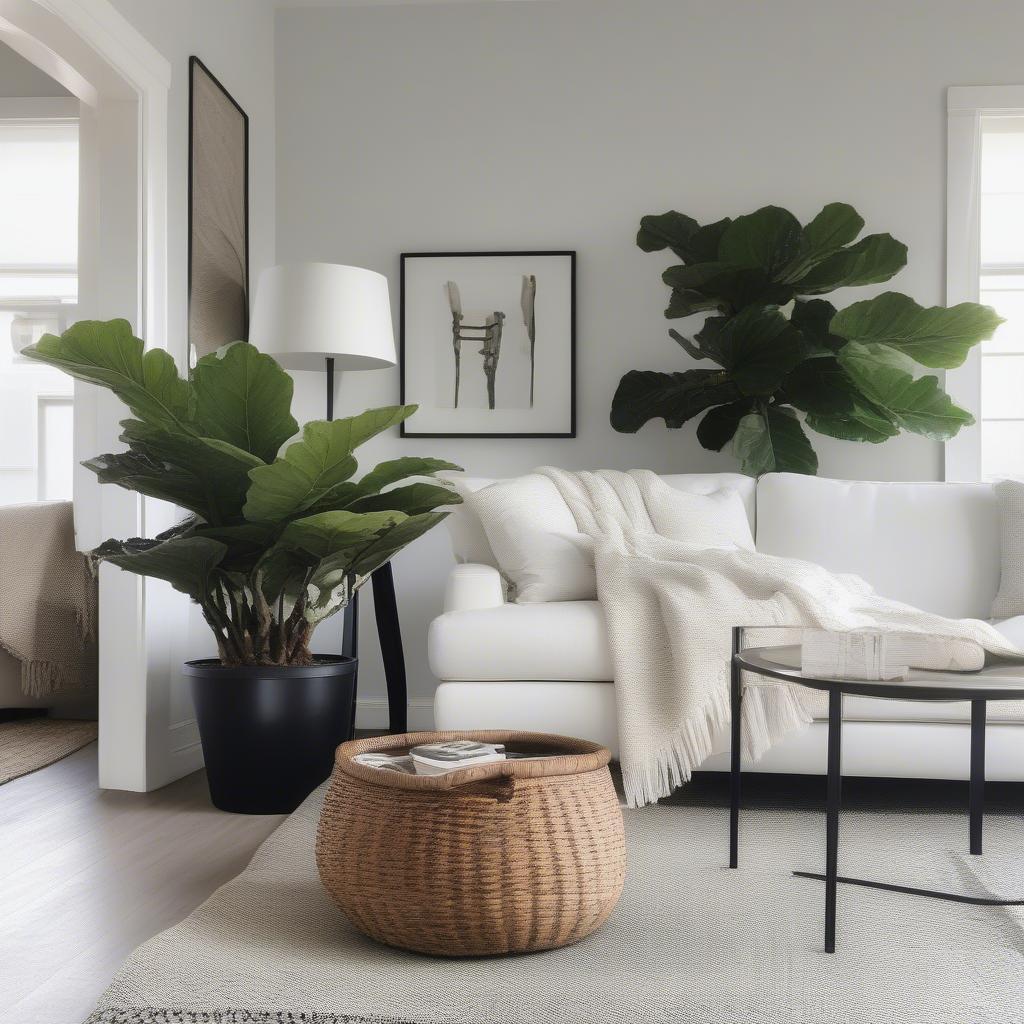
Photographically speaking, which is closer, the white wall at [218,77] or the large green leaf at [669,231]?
the white wall at [218,77]

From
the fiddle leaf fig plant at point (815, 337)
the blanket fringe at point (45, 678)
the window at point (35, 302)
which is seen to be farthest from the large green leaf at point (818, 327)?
the window at point (35, 302)

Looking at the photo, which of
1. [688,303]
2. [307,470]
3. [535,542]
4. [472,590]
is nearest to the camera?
[307,470]

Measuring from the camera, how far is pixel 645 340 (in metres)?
4.05

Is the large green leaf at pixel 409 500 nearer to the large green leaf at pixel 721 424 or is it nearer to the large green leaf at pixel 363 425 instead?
the large green leaf at pixel 363 425

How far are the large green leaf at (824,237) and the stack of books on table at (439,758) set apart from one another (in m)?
2.21

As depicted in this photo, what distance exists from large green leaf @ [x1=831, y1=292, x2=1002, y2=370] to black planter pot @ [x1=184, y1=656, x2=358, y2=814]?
2.05 meters

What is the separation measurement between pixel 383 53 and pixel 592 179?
36.3 inches

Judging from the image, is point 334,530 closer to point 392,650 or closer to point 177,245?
point 392,650

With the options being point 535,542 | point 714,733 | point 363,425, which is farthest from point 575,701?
point 363,425

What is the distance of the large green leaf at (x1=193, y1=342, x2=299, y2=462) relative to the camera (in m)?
2.41

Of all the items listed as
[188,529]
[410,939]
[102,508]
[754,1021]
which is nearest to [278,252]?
[102,508]

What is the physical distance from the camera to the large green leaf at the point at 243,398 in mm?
2408

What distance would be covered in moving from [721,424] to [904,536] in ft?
2.33

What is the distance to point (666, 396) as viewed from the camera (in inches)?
148
